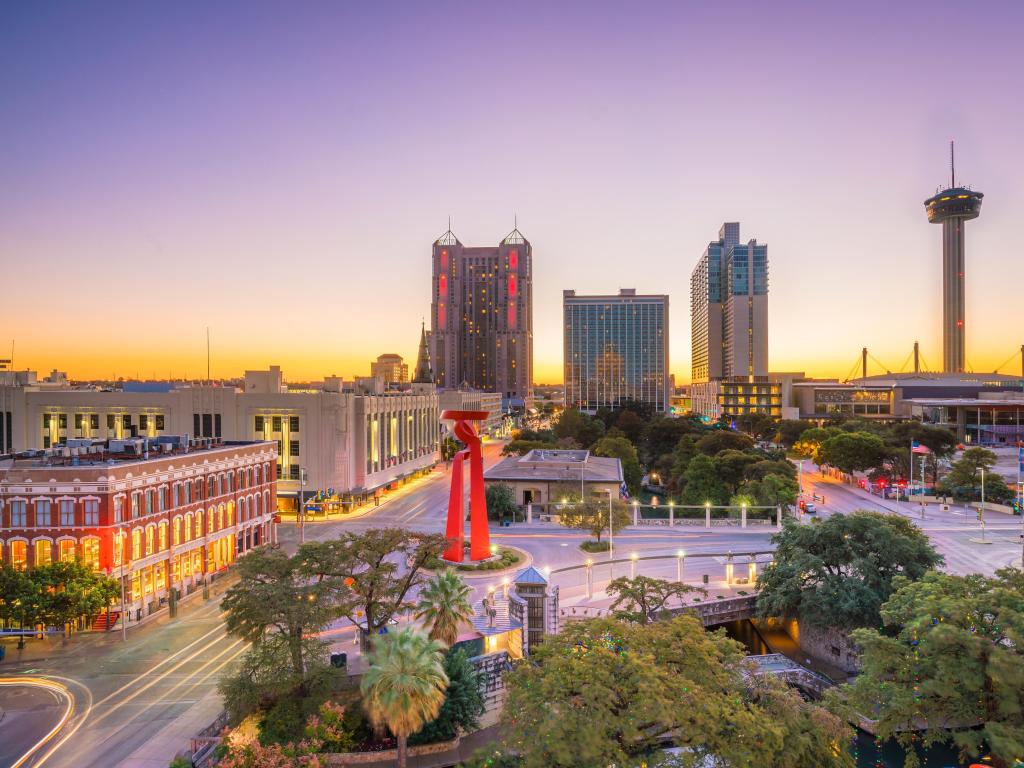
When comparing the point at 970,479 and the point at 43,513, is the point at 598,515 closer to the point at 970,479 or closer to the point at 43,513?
the point at 43,513

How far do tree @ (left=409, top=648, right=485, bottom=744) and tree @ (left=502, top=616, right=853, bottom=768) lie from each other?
831 cm

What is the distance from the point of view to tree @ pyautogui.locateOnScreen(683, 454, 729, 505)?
73688mm

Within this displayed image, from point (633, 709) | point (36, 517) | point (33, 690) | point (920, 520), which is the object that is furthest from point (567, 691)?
point (920, 520)

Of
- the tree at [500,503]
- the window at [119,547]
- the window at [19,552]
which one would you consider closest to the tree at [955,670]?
the window at [119,547]

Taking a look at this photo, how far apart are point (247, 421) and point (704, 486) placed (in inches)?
2224

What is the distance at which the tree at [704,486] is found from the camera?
2901 inches

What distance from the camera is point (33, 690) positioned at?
31.6m

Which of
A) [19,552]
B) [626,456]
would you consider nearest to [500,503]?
[626,456]

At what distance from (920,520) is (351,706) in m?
63.1

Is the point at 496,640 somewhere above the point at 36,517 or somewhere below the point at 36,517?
below

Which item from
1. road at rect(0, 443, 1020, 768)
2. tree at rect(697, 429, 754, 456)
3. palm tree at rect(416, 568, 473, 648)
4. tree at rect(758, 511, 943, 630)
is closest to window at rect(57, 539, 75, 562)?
road at rect(0, 443, 1020, 768)

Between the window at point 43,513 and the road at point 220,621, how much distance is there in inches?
305

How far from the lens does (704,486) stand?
7500cm

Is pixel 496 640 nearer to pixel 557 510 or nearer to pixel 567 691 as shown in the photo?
pixel 567 691
